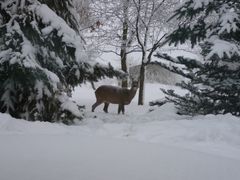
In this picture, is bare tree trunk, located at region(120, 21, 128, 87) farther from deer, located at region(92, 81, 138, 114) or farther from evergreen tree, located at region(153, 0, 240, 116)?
evergreen tree, located at region(153, 0, 240, 116)

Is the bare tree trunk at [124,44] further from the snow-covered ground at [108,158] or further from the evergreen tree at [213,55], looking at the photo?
the snow-covered ground at [108,158]

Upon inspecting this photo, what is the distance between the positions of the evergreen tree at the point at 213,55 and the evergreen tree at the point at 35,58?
1.98 m

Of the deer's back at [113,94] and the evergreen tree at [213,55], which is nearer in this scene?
the evergreen tree at [213,55]

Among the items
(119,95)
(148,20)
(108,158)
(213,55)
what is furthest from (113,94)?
(148,20)

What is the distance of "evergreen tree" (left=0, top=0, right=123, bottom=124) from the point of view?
5.56 m

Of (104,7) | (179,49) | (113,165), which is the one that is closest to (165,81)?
(179,49)

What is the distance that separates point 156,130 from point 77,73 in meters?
2.55

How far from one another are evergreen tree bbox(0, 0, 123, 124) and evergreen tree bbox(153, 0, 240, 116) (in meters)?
1.98

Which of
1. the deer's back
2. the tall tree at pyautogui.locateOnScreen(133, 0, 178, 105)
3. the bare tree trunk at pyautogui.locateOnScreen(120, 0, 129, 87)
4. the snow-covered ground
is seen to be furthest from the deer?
the bare tree trunk at pyautogui.locateOnScreen(120, 0, 129, 87)

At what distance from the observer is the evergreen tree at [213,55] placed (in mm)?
5953

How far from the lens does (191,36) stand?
682cm

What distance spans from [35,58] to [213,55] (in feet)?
9.58

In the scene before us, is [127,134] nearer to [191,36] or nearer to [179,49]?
[191,36]

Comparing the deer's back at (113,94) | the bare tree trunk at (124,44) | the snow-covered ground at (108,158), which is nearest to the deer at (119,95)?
the deer's back at (113,94)
